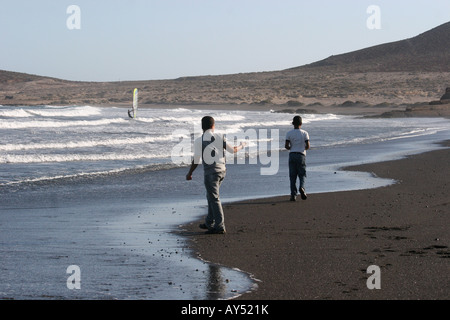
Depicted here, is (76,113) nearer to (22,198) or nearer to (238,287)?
(22,198)

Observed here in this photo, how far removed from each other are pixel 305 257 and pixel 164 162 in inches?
454

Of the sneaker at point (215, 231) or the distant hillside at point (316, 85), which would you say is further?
the distant hillside at point (316, 85)

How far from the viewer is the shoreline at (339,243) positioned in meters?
5.77

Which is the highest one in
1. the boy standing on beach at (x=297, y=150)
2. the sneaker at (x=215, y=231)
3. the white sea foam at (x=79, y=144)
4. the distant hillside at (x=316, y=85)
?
the distant hillside at (x=316, y=85)

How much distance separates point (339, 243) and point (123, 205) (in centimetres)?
428

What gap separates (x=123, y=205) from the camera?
1084cm

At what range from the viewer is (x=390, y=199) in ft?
35.5

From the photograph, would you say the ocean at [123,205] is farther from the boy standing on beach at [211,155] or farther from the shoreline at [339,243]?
the boy standing on beach at [211,155]

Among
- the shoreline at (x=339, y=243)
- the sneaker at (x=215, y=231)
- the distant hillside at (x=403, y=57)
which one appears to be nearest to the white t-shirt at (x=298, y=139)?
the shoreline at (x=339, y=243)

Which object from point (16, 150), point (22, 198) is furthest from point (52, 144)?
point (22, 198)

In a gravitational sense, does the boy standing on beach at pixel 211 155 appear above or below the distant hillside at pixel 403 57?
below

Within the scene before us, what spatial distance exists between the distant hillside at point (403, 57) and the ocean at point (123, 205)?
3862 inches

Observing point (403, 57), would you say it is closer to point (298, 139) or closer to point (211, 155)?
point (298, 139)
